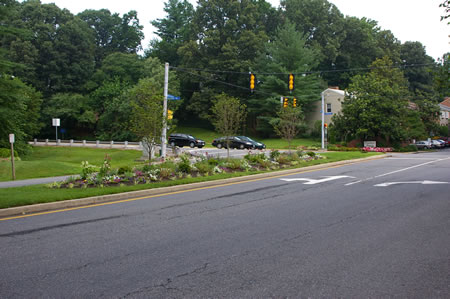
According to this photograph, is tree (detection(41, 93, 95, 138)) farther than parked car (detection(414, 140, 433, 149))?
Yes

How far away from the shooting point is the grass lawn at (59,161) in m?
22.0

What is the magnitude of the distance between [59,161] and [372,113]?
109ft

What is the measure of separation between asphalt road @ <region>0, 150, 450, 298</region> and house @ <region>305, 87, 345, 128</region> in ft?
150

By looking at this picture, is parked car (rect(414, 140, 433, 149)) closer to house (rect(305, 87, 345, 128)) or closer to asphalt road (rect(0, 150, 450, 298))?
house (rect(305, 87, 345, 128))

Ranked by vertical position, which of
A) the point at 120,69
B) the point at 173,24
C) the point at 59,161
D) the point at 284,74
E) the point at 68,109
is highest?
the point at 173,24

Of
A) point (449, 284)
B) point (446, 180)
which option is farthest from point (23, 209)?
point (446, 180)

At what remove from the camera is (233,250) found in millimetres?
5488

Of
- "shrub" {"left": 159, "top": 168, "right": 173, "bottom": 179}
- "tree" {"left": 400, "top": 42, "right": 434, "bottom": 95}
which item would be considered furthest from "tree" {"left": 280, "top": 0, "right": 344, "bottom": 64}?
"shrub" {"left": 159, "top": 168, "right": 173, "bottom": 179}

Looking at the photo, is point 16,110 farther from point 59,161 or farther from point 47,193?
point 47,193

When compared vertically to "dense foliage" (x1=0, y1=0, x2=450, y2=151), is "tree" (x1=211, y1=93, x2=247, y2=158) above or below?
below

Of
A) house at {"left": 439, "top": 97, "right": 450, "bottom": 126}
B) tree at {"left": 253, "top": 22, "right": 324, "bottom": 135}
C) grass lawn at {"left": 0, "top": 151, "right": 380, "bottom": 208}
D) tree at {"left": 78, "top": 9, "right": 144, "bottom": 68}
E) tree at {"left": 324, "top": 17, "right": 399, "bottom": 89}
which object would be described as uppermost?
tree at {"left": 78, "top": 9, "right": 144, "bottom": 68}

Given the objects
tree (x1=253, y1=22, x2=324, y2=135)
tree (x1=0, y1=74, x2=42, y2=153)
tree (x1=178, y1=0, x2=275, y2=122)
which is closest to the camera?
tree (x1=0, y1=74, x2=42, y2=153)

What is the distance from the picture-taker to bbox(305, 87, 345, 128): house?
53306 mm

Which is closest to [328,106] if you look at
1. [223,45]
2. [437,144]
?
[437,144]
